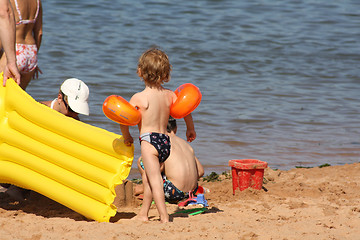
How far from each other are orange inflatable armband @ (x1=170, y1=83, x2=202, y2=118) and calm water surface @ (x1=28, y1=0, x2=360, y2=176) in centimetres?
243

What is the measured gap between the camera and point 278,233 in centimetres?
396

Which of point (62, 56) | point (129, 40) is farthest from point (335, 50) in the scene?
point (62, 56)

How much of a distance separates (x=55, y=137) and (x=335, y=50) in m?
10.1

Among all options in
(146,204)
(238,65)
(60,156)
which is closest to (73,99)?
(60,156)

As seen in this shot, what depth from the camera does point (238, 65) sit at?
1166 cm

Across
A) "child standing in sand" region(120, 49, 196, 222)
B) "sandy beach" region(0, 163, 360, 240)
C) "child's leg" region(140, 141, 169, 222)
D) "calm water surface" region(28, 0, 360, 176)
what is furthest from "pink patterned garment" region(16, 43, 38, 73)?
"calm water surface" region(28, 0, 360, 176)

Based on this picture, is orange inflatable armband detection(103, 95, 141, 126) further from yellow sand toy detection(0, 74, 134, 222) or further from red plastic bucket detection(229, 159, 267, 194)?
red plastic bucket detection(229, 159, 267, 194)

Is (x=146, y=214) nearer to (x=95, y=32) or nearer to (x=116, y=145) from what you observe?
(x=116, y=145)

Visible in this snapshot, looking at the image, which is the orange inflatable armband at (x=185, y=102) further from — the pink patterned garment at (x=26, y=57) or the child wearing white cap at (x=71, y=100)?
the pink patterned garment at (x=26, y=57)

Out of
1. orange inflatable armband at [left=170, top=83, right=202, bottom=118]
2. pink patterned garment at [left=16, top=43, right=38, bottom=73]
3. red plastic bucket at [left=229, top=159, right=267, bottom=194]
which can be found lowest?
red plastic bucket at [left=229, top=159, right=267, bottom=194]

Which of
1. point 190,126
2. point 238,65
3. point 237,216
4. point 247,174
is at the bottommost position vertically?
point 238,65

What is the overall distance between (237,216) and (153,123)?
3.23 ft

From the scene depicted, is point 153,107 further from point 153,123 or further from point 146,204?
point 146,204

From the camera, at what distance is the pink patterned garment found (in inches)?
205
